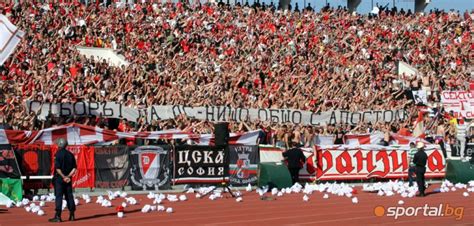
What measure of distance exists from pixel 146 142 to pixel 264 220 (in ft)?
25.5

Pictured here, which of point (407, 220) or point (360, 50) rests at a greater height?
point (360, 50)

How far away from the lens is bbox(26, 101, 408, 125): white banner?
2480 centimetres

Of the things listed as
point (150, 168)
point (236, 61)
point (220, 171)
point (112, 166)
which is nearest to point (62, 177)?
point (112, 166)

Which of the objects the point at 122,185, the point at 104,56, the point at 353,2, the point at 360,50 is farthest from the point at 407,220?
the point at 353,2

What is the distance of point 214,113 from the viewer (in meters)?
29.1

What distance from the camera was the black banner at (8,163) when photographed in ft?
64.4

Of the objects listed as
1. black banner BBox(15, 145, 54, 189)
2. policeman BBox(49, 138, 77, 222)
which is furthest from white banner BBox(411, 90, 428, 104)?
policeman BBox(49, 138, 77, 222)

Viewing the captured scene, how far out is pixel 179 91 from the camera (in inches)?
1164

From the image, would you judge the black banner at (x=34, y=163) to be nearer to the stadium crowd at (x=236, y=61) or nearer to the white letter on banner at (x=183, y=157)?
the stadium crowd at (x=236, y=61)

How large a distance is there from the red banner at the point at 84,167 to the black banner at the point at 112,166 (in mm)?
151

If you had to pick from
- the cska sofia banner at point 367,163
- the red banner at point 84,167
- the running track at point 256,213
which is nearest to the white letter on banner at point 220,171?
the running track at point 256,213

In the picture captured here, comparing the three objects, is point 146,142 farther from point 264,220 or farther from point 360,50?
point 360,50

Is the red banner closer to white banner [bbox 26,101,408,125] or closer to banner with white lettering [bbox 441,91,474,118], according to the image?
white banner [bbox 26,101,408,125]

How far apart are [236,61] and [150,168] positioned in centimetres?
1296
